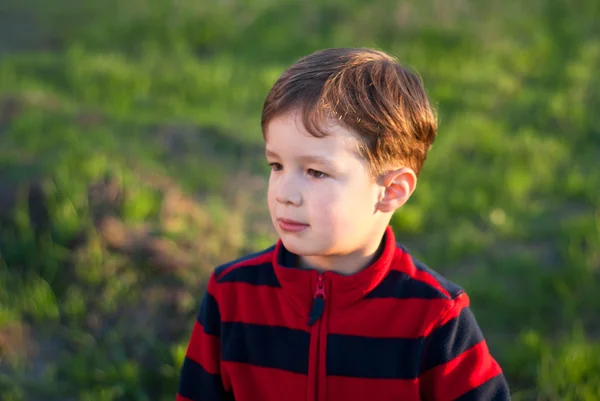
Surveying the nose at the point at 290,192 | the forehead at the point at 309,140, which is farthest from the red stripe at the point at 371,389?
the forehead at the point at 309,140

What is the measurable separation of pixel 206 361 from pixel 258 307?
23 centimetres

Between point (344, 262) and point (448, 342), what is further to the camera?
point (344, 262)

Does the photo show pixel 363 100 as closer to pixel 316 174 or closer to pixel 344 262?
pixel 316 174

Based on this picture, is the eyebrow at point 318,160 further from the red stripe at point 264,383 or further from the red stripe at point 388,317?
the red stripe at point 264,383

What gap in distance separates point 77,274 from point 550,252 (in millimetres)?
2380

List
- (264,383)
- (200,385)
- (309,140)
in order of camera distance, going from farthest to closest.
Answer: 1. (200,385)
2. (264,383)
3. (309,140)

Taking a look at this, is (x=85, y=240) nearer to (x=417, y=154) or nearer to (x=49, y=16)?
(x=417, y=154)

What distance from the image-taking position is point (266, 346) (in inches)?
88.7

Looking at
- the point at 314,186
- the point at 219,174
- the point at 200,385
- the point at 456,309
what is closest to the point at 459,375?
the point at 456,309

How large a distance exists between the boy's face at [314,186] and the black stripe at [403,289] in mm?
161

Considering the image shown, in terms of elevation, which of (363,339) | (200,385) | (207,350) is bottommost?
(200,385)

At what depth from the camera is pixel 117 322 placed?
3738 millimetres

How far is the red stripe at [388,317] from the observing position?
2168 mm

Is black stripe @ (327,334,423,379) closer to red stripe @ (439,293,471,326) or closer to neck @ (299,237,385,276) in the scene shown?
red stripe @ (439,293,471,326)
